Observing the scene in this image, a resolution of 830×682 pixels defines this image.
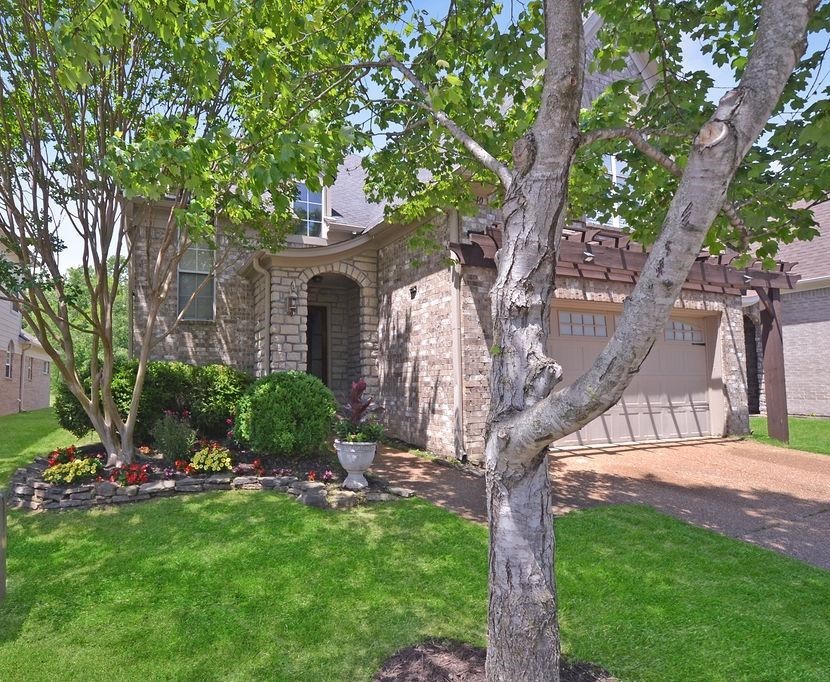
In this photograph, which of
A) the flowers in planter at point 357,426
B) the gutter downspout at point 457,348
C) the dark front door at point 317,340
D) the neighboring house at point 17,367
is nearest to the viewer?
the flowers in planter at point 357,426

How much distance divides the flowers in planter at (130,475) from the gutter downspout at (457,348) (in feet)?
14.8

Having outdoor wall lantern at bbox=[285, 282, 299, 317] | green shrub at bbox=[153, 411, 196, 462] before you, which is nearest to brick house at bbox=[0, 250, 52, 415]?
outdoor wall lantern at bbox=[285, 282, 299, 317]

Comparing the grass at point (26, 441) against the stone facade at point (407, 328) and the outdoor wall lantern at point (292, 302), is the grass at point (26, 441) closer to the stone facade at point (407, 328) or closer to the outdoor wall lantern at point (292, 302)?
the stone facade at point (407, 328)

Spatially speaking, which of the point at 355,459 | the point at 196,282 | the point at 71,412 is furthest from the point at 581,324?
the point at 71,412

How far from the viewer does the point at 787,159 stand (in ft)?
14.1

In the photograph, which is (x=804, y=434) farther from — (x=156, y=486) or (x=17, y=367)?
(x=17, y=367)

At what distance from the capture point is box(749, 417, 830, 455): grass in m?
10.4

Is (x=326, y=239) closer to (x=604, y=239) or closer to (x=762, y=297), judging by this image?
(x=604, y=239)

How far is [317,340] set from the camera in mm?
12945

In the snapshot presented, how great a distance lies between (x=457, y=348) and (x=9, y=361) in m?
18.0

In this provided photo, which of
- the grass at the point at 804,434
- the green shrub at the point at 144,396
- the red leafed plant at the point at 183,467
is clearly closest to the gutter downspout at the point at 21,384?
the green shrub at the point at 144,396

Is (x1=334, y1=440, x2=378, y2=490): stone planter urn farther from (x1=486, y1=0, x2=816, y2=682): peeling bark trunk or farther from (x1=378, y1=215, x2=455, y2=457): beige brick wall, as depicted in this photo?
(x1=486, y1=0, x2=816, y2=682): peeling bark trunk

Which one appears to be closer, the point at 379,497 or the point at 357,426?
the point at 379,497

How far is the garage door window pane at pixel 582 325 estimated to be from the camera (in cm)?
975
